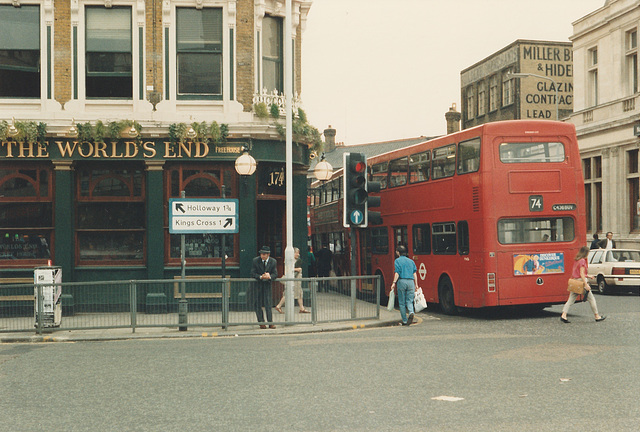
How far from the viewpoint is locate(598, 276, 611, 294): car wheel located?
26.1 metres

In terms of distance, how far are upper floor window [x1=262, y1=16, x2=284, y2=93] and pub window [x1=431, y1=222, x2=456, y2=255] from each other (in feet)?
→ 18.0

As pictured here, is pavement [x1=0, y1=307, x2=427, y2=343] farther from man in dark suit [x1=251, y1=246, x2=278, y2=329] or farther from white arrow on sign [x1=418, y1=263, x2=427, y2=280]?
white arrow on sign [x1=418, y1=263, x2=427, y2=280]

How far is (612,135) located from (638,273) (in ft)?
46.2

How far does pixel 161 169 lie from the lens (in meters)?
20.0

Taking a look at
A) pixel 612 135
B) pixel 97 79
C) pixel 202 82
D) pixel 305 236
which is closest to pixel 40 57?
pixel 97 79

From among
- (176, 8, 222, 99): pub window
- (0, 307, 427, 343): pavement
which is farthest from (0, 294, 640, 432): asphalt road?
(176, 8, 222, 99): pub window

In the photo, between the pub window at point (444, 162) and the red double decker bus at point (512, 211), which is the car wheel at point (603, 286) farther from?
the pub window at point (444, 162)

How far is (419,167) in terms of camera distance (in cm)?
2059

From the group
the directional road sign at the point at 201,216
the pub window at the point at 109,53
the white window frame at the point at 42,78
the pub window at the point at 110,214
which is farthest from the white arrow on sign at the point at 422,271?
the white window frame at the point at 42,78

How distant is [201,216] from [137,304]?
230 cm

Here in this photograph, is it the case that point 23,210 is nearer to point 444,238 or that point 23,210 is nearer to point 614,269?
point 444,238

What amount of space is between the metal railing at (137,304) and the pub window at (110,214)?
12.1 ft

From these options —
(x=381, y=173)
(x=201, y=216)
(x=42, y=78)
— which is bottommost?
(x=201, y=216)

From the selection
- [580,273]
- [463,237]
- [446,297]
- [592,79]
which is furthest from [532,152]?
[592,79]
